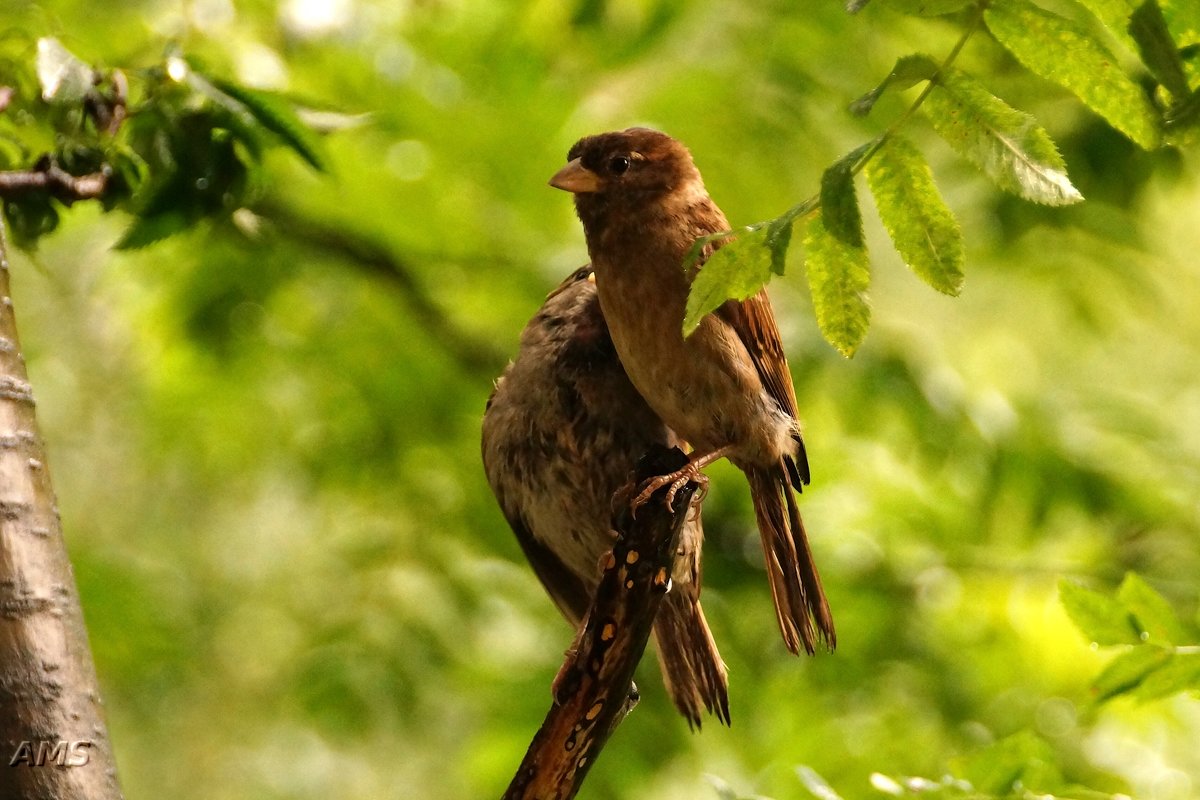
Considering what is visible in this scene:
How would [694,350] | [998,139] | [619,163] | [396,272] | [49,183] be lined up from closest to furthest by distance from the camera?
[998,139] → [49,183] → [694,350] → [619,163] → [396,272]

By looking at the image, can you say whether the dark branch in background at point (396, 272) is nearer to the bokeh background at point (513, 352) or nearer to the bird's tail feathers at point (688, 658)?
the bokeh background at point (513, 352)

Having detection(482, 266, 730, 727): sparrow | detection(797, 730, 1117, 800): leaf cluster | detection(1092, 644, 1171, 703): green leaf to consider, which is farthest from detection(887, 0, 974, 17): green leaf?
detection(482, 266, 730, 727): sparrow

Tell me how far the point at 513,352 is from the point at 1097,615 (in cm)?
257

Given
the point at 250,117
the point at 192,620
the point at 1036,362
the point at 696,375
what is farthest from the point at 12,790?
the point at 1036,362

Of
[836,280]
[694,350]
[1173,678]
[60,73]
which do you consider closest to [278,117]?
[60,73]

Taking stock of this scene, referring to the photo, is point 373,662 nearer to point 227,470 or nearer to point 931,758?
point 227,470

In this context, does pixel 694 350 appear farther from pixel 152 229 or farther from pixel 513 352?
pixel 513 352

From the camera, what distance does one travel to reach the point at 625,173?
9.18ft

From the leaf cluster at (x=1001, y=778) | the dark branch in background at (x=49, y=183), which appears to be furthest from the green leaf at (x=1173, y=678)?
the dark branch in background at (x=49, y=183)

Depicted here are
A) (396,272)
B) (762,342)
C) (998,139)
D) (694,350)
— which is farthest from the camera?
(396,272)

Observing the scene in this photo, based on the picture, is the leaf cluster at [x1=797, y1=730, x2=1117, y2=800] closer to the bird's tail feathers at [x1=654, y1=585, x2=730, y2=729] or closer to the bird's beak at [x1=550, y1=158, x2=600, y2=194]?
the bird's tail feathers at [x1=654, y1=585, x2=730, y2=729]

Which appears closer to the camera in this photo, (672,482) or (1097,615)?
(1097,615)

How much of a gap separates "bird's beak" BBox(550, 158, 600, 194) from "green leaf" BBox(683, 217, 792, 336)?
1183mm

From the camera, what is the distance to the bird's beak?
278cm
